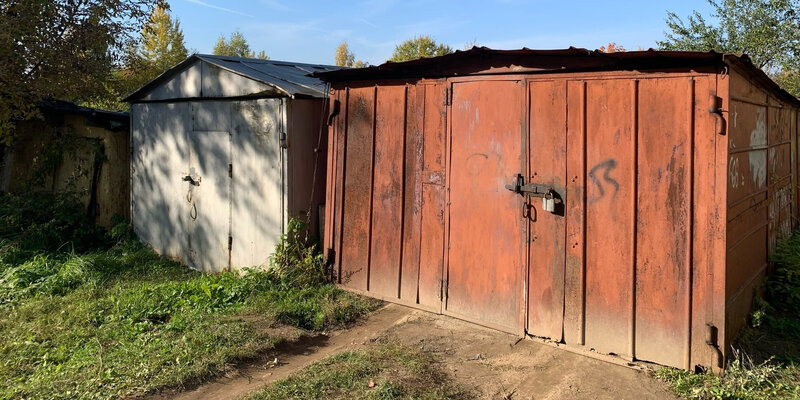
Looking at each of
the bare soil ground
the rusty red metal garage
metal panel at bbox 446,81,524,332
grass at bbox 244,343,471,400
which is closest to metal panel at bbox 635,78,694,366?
the rusty red metal garage

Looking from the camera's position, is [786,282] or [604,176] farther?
[786,282]

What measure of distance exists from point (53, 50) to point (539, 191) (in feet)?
29.7

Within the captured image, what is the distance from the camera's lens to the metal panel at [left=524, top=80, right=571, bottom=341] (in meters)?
5.05

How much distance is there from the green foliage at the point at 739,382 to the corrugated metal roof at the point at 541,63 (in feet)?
7.64

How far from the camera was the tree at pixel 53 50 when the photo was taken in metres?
9.20

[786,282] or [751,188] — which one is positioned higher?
[751,188]

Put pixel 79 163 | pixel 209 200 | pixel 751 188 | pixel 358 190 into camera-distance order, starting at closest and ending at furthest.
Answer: pixel 751 188, pixel 358 190, pixel 209 200, pixel 79 163

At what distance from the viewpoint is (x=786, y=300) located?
20.1 ft

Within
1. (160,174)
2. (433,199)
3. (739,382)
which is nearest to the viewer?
(739,382)

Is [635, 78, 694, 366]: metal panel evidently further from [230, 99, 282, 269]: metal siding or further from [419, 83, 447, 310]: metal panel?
[230, 99, 282, 269]: metal siding

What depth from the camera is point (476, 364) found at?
491 cm

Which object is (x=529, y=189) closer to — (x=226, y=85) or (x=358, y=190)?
(x=358, y=190)

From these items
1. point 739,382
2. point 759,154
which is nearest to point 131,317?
point 739,382

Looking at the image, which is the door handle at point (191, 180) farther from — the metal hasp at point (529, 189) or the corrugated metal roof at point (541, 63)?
the metal hasp at point (529, 189)
